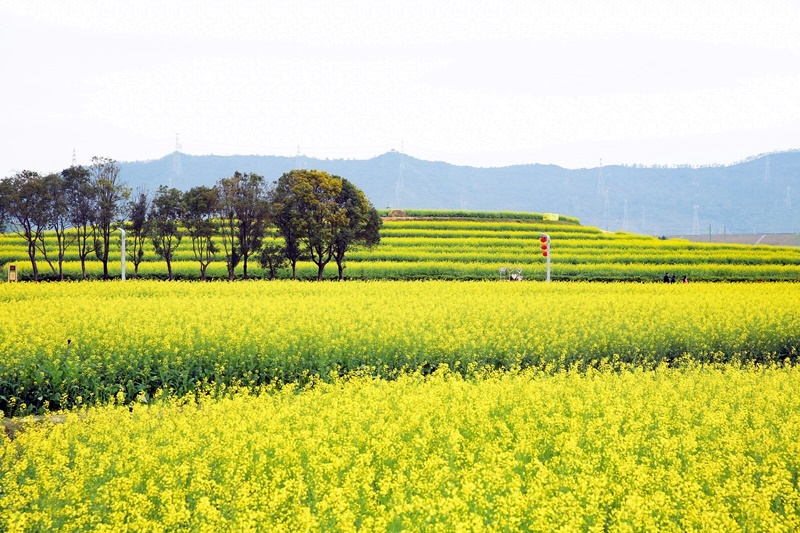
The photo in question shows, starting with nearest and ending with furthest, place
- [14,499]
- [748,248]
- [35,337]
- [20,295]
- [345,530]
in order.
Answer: [345,530], [14,499], [35,337], [20,295], [748,248]

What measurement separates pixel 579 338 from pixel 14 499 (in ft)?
46.5

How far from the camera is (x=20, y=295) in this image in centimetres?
2711

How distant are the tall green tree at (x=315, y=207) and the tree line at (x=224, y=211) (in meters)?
0.07

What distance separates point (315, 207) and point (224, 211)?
653cm

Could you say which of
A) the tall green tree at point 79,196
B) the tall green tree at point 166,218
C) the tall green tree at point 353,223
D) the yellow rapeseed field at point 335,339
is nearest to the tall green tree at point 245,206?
the tall green tree at point 166,218

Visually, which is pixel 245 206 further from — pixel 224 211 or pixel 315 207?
pixel 315 207

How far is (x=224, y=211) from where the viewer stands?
156ft

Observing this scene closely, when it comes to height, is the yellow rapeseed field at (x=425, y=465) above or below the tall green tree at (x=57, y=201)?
below

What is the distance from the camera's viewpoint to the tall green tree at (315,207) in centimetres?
4550

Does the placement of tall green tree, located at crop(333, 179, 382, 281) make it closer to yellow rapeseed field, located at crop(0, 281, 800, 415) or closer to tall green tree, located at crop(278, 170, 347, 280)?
tall green tree, located at crop(278, 170, 347, 280)

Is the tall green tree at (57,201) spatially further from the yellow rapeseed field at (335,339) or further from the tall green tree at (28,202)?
the yellow rapeseed field at (335,339)

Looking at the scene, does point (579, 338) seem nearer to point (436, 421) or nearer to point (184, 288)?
point (436, 421)

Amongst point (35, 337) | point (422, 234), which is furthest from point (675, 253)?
point (35, 337)

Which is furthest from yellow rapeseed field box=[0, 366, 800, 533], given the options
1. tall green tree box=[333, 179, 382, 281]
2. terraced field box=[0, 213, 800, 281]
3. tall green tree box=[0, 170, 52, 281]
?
tall green tree box=[0, 170, 52, 281]
